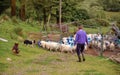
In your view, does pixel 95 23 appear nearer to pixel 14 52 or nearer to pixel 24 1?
pixel 24 1

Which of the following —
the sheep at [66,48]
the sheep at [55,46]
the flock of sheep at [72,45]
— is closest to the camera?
the sheep at [66,48]

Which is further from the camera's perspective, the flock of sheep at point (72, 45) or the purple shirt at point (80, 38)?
the flock of sheep at point (72, 45)

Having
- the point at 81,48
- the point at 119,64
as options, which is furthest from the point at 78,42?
the point at 119,64

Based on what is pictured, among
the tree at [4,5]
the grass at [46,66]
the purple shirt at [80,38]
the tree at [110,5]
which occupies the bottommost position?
the tree at [110,5]

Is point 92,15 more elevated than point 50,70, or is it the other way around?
point 50,70

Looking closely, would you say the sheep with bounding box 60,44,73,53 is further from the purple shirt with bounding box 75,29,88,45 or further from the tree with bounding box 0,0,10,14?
the tree with bounding box 0,0,10,14

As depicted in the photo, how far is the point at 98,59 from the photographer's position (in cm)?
2050

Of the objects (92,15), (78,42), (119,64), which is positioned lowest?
(92,15)

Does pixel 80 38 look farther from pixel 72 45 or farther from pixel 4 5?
pixel 4 5

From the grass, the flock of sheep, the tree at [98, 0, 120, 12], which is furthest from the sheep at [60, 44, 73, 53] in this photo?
Answer: the tree at [98, 0, 120, 12]

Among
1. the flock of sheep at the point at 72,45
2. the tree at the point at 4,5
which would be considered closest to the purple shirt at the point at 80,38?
the flock of sheep at the point at 72,45

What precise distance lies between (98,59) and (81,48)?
2.83 meters

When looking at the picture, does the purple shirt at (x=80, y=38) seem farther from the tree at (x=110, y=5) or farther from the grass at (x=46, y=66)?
the tree at (x=110, y=5)

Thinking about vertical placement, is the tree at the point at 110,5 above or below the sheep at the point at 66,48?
below
